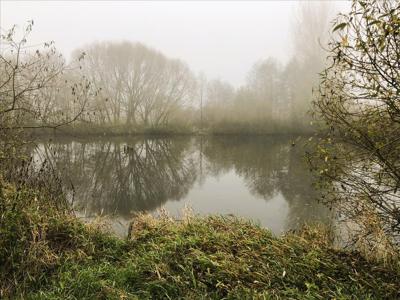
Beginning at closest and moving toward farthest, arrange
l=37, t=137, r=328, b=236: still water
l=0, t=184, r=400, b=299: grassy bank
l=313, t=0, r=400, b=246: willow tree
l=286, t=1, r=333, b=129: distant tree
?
1. l=313, t=0, r=400, b=246: willow tree
2. l=0, t=184, r=400, b=299: grassy bank
3. l=37, t=137, r=328, b=236: still water
4. l=286, t=1, r=333, b=129: distant tree

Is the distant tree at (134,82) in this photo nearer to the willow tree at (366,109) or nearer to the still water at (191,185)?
the still water at (191,185)

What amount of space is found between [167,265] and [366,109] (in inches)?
128

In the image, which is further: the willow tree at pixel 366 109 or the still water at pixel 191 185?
the still water at pixel 191 185

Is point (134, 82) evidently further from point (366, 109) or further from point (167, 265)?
point (366, 109)

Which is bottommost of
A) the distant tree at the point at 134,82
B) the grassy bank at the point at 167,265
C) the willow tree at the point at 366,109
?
the grassy bank at the point at 167,265

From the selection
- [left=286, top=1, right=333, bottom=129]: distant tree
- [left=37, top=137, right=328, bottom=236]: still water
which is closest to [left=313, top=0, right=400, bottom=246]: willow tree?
[left=37, top=137, right=328, bottom=236]: still water

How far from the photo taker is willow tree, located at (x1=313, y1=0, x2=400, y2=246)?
354 cm

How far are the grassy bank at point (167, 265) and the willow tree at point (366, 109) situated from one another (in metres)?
0.80

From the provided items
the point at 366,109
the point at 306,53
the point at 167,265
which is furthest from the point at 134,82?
the point at 366,109

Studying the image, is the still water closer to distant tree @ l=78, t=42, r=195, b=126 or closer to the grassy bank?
the grassy bank

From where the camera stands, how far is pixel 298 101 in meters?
36.0

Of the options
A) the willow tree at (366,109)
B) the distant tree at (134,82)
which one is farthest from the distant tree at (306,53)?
the willow tree at (366,109)

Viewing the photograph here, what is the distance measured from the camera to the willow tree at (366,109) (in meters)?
3.54

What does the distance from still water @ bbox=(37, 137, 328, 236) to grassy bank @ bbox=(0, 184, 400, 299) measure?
4.86 feet
